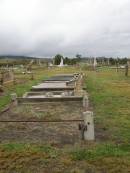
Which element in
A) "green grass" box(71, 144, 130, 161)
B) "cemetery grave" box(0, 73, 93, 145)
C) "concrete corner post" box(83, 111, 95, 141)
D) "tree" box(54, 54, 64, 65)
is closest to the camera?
"green grass" box(71, 144, 130, 161)

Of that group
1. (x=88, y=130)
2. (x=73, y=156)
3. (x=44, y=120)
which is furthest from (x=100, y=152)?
(x=44, y=120)

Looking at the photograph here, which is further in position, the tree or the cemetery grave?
the tree

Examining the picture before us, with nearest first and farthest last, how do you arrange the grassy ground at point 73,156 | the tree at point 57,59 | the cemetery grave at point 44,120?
1. the grassy ground at point 73,156
2. the cemetery grave at point 44,120
3. the tree at point 57,59

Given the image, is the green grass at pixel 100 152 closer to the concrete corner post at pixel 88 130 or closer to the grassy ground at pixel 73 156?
the grassy ground at pixel 73 156

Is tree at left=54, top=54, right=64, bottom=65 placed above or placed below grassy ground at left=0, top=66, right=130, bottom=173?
above

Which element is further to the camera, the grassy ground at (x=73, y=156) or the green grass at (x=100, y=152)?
the green grass at (x=100, y=152)

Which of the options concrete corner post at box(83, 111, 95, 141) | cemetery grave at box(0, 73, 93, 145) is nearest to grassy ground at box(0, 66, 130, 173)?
concrete corner post at box(83, 111, 95, 141)

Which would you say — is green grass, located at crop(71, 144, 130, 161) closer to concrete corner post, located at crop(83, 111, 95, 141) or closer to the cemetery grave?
concrete corner post, located at crop(83, 111, 95, 141)

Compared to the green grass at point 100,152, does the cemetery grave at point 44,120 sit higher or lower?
lower

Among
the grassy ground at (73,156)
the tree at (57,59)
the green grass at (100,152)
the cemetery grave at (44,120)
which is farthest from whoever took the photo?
the tree at (57,59)

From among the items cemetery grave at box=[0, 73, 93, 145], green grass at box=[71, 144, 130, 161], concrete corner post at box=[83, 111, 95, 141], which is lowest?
cemetery grave at box=[0, 73, 93, 145]

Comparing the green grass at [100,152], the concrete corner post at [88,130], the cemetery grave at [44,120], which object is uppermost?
the concrete corner post at [88,130]

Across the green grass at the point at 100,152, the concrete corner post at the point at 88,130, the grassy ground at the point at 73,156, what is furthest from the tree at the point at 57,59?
the green grass at the point at 100,152

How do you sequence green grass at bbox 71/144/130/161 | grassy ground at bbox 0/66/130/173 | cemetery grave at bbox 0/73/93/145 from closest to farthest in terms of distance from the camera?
grassy ground at bbox 0/66/130/173, green grass at bbox 71/144/130/161, cemetery grave at bbox 0/73/93/145
